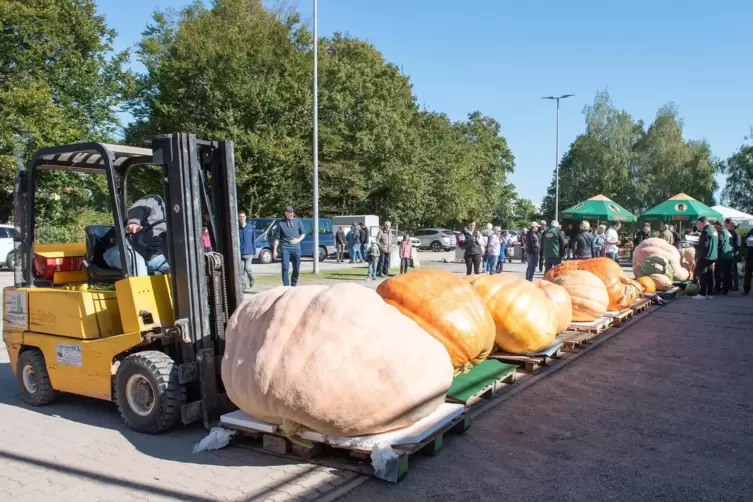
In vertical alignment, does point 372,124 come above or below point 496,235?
above

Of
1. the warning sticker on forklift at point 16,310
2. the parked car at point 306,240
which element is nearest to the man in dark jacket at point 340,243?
the parked car at point 306,240

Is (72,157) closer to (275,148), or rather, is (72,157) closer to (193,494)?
(193,494)

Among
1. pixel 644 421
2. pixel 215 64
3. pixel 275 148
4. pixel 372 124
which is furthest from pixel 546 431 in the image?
pixel 372 124

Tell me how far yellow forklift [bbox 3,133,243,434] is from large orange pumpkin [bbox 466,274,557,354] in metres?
2.94

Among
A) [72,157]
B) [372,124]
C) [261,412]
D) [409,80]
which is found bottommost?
[261,412]

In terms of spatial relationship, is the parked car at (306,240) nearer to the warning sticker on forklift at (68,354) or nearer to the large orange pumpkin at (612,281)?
the large orange pumpkin at (612,281)

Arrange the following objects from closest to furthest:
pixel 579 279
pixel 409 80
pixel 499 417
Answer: pixel 499 417, pixel 579 279, pixel 409 80

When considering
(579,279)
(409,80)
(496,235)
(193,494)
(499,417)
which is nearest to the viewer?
(193,494)

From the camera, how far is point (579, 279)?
9281 millimetres

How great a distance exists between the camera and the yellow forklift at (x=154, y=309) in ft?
16.5

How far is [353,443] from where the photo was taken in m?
4.14

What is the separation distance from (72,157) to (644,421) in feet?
19.4

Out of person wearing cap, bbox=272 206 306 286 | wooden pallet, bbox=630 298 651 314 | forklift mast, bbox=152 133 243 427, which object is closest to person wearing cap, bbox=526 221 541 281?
wooden pallet, bbox=630 298 651 314

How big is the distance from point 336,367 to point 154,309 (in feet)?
6.77
